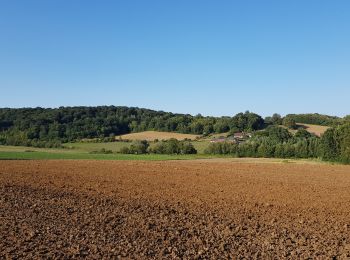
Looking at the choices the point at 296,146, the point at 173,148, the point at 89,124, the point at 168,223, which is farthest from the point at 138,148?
the point at 168,223

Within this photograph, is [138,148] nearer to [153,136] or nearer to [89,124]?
[153,136]

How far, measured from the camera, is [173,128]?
118m

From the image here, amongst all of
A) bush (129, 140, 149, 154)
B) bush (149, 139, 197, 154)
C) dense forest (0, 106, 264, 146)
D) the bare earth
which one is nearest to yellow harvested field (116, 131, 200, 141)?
dense forest (0, 106, 264, 146)

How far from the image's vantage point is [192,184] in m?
29.5

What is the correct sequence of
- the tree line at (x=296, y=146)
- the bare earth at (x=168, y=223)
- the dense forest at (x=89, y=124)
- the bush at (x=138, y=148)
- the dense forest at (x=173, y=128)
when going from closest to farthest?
the bare earth at (x=168, y=223)
the tree line at (x=296, y=146)
the dense forest at (x=173, y=128)
the bush at (x=138, y=148)
the dense forest at (x=89, y=124)

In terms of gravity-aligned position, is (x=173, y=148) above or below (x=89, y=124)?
below

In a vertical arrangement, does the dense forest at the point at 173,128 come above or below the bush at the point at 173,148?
above

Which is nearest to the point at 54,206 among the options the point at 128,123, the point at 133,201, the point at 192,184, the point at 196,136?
the point at 133,201

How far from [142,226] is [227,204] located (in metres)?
6.88

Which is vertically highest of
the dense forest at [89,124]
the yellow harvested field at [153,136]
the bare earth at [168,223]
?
the dense forest at [89,124]

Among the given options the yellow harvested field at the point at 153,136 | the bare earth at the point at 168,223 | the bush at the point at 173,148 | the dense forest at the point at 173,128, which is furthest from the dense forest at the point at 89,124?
the bare earth at the point at 168,223

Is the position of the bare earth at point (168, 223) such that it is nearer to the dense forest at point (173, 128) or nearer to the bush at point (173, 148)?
the dense forest at point (173, 128)

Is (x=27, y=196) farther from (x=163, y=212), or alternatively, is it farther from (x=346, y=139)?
(x=346, y=139)

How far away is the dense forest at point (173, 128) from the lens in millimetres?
77000
